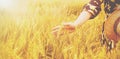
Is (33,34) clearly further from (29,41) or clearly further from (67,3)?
(67,3)

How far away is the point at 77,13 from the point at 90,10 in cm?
10

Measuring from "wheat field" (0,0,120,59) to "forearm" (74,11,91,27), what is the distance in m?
0.03

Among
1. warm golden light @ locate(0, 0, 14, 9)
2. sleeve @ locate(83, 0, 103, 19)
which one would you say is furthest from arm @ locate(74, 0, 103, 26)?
warm golden light @ locate(0, 0, 14, 9)

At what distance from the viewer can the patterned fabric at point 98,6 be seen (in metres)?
2.12

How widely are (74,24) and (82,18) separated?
8 cm

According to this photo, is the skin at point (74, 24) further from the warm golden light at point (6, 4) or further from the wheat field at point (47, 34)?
the warm golden light at point (6, 4)

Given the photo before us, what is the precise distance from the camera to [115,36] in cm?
208

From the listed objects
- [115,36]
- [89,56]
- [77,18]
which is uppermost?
[77,18]

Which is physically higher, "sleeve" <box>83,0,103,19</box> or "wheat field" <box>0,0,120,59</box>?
"sleeve" <box>83,0,103,19</box>

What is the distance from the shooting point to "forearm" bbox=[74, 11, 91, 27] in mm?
2143

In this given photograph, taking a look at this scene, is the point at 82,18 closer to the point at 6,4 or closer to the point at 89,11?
the point at 89,11

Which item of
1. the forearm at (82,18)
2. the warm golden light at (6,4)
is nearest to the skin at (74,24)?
the forearm at (82,18)

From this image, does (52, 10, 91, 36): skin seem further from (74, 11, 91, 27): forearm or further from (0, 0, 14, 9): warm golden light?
(0, 0, 14, 9): warm golden light

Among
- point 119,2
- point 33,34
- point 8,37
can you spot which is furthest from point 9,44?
point 119,2
